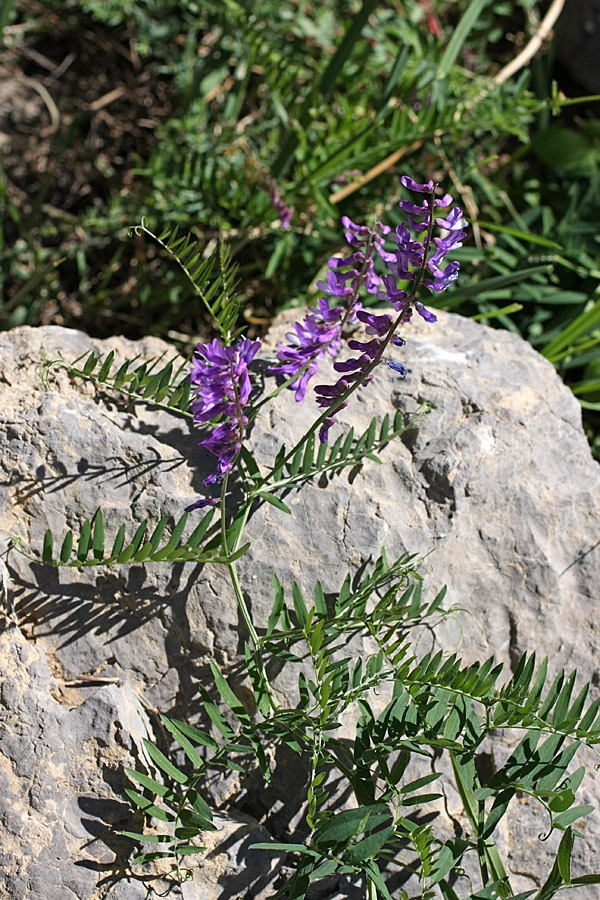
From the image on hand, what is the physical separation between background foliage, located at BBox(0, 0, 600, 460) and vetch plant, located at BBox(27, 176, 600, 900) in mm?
963

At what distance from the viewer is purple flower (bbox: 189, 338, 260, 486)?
1.55 metres

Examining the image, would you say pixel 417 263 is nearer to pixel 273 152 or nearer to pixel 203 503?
pixel 203 503

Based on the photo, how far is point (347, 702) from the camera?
5.18 ft

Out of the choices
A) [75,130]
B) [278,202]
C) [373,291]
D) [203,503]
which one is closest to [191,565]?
[203,503]

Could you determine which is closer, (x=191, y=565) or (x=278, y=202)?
(x=191, y=565)

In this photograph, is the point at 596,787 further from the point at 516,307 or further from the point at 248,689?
the point at 516,307

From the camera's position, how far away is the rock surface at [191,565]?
1.56m

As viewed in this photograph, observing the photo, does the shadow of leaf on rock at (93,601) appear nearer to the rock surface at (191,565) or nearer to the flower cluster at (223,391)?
the rock surface at (191,565)

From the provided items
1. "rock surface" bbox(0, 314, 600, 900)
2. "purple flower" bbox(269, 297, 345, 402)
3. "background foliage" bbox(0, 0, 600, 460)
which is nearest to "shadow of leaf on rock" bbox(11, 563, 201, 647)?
"rock surface" bbox(0, 314, 600, 900)

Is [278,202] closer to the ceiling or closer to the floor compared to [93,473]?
closer to the ceiling

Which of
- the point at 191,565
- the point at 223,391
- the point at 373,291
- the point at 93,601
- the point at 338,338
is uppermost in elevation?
the point at 373,291

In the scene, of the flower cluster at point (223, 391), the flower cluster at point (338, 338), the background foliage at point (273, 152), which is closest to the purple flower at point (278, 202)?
the background foliage at point (273, 152)

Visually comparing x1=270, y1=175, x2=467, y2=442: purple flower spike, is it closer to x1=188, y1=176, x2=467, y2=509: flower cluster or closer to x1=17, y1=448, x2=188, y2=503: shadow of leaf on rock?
x1=188, y1=176, x2=467, y2=509: flower cluster

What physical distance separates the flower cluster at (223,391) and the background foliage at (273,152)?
107 centimetres
